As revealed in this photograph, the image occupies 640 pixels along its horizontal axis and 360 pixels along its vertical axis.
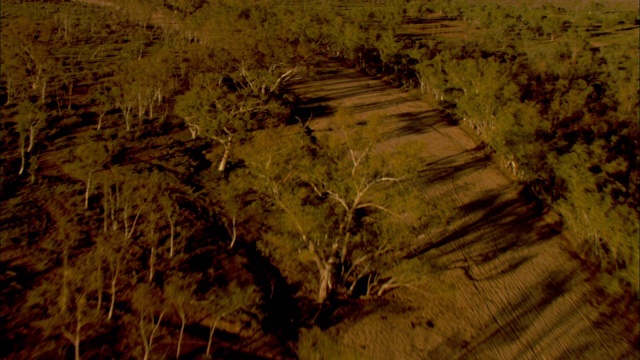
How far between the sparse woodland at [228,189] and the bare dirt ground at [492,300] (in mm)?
1810

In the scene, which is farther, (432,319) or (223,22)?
(223,22)

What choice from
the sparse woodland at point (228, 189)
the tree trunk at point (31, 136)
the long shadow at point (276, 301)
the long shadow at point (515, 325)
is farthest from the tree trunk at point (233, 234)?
the tree trunk at point (31, 136)

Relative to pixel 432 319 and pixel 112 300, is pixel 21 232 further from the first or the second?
pixel 432 319

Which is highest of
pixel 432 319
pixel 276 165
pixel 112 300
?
pixel 276 165

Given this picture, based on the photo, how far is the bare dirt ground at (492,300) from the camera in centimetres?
1856

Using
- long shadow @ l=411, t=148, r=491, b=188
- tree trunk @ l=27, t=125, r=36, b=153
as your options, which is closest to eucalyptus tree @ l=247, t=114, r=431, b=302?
long shadow @ l=411, t=148, r=491, b=188

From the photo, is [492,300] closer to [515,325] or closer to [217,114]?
[515,325]

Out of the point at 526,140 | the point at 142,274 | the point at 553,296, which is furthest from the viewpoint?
the point at 526,140

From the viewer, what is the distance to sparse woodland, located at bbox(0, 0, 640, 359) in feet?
59.3

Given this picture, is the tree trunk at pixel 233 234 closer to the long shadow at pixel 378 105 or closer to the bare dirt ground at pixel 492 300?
the bare dirt ground at pixel 492 300

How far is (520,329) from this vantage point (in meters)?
19.6

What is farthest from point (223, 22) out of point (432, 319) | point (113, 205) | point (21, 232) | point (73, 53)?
point (432, 319)

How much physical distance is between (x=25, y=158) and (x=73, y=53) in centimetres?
3429

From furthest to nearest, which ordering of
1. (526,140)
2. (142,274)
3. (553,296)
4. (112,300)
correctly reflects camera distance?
(526,140) < (553,296) < (142,274) < (112,300)
